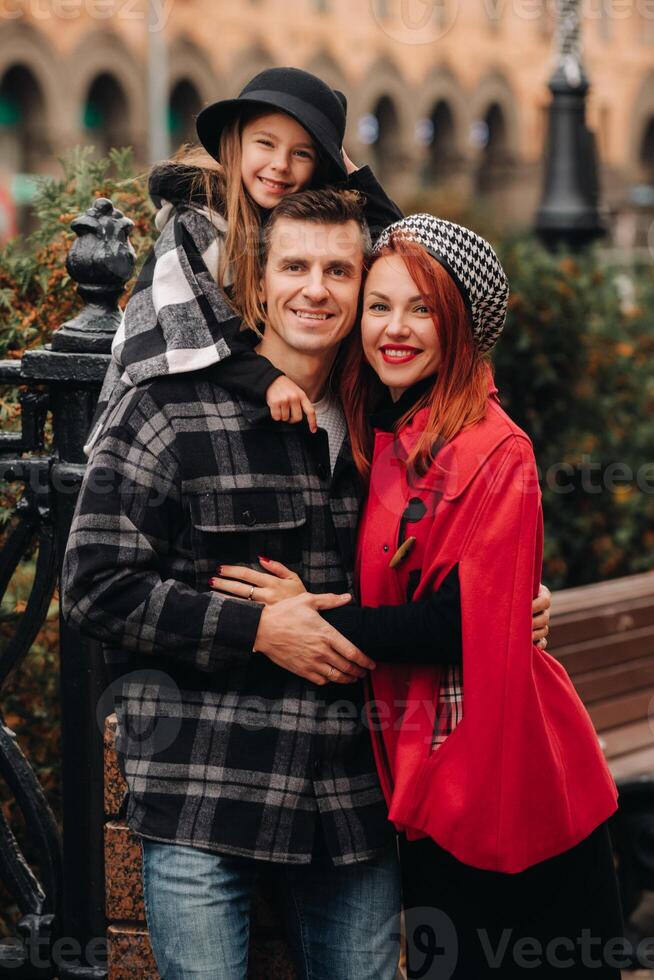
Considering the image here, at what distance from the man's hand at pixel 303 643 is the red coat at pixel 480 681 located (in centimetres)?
12

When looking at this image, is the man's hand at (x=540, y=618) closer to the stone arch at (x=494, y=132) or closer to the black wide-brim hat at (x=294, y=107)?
the black wide-brim hat at (x=294, y=107)

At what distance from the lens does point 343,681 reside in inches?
104

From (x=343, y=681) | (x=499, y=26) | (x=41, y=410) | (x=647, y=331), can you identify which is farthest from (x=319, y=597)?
(x=499, y=26)

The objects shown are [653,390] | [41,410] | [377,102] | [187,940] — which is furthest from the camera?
[377,102]

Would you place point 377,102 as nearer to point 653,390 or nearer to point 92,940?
point 653,390

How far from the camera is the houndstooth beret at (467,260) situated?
8.70ft

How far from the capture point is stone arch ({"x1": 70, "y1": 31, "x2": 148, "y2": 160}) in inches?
1003

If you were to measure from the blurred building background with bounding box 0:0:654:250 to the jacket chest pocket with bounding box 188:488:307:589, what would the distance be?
45.7 feet

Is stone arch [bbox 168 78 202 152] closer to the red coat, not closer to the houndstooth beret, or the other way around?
the houndstooth beret

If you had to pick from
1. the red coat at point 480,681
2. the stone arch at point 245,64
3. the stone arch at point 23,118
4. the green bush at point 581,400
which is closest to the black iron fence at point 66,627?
the red coat at point 480,681

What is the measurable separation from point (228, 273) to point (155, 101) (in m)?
24.1

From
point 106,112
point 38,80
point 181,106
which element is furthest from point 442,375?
point 181,106

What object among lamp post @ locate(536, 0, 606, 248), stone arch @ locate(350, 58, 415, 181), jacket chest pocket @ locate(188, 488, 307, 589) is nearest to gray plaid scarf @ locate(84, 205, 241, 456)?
jacket chest pocket @ locate(188, 488, 307, 589)

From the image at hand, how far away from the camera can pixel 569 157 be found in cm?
1012
